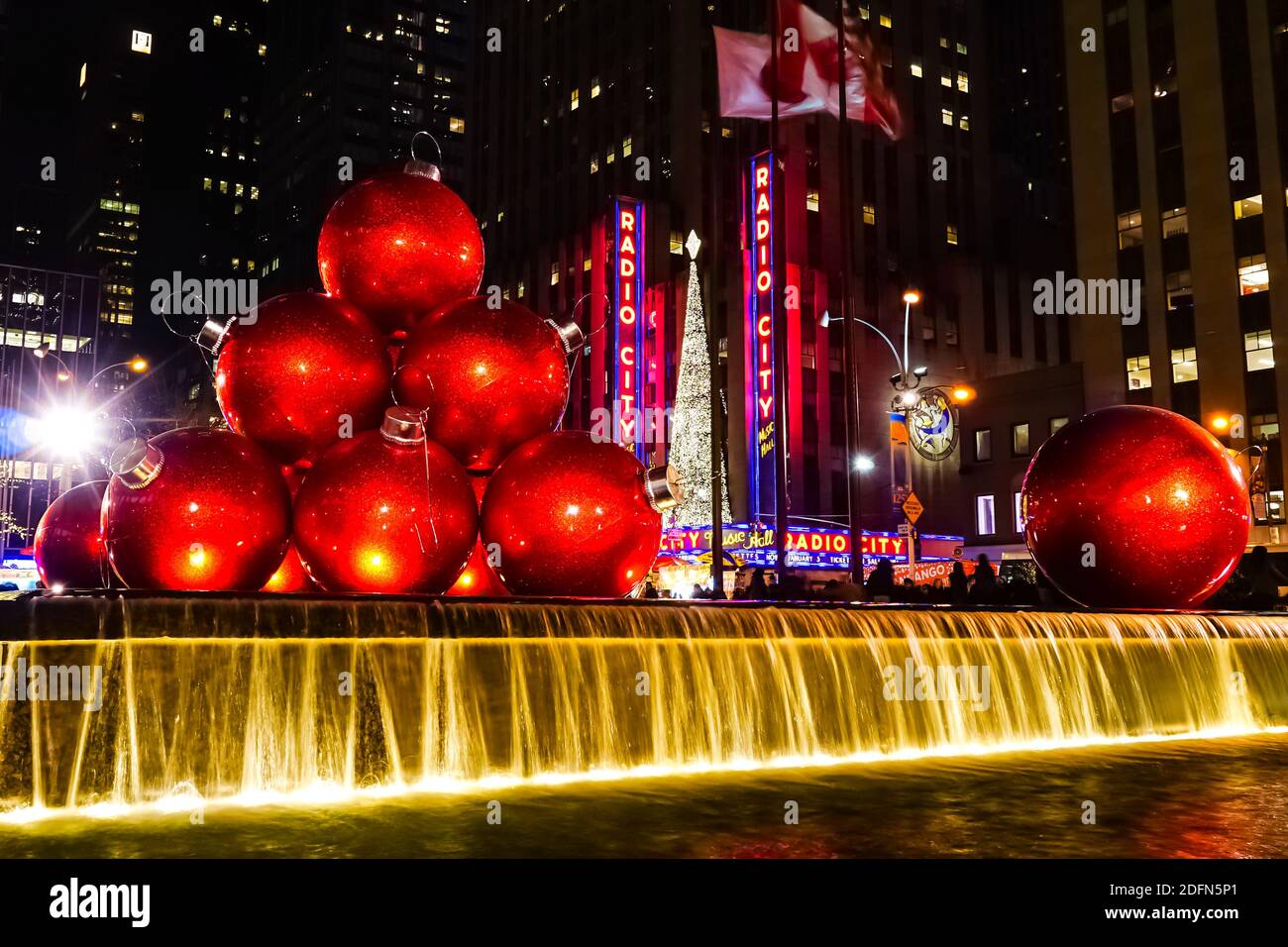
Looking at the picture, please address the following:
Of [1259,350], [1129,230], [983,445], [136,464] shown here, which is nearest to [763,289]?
[983,445]

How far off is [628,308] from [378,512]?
48.3 meters

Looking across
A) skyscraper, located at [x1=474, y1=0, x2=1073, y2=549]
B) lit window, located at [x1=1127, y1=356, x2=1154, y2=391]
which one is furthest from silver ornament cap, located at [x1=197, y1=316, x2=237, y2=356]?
lit window, located at [x1=1127, y1=356, x2=1154, y2=391]

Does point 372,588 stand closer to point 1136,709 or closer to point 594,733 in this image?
point 594,733

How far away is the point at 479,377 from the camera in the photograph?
25.6 feet

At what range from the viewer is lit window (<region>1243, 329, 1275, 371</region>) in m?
46.2

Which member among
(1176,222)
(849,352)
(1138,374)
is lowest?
(849,352)

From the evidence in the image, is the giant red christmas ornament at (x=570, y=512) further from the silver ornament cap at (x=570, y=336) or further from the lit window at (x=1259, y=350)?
the lit window at (x=1259, y=350)

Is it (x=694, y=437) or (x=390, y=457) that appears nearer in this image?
(x=390, y=457)

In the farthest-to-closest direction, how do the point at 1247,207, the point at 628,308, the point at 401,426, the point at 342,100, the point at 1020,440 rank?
the point at 342,100 < the point at 628,308 < the point at 1020,440 < the point at 1247,207 < the point at 401,426

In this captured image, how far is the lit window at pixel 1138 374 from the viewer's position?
50.3m

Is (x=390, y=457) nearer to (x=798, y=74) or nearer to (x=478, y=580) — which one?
(x=478, y=580)

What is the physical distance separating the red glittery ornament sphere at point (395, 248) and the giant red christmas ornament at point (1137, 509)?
18.0 ft

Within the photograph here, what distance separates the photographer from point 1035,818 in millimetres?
5789

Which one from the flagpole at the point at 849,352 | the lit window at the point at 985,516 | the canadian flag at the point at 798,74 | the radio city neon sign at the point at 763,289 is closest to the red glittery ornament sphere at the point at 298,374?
the flagpole at the point at 849,352
